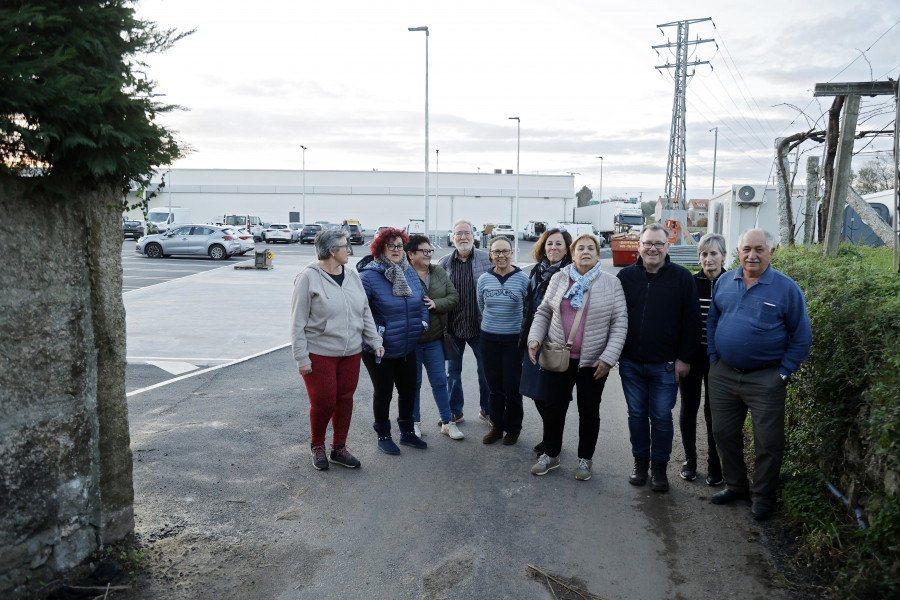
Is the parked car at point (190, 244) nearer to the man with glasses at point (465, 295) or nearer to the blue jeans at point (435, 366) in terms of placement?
the man with glasses at point (465, 295)

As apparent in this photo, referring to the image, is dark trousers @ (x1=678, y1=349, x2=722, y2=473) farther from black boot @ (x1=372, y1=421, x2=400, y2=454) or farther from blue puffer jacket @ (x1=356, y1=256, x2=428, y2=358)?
black boot @ (x1=372, y1=421, x2=400, y2=454)

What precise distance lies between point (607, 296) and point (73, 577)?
3.76 meters

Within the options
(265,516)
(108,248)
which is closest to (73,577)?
(265,516)

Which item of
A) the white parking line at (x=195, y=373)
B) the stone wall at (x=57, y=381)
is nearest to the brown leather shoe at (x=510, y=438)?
the stone wall at (x=57, y=381)

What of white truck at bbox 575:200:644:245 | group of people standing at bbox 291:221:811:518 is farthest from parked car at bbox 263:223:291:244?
group of people standing at bbox 291:221:811:518

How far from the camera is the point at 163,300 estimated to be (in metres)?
17.7

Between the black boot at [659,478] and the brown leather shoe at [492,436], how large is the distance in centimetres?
147

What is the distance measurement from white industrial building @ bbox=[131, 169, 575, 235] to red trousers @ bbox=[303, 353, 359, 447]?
70.4 m

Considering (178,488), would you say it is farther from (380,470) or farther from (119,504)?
(380,470)

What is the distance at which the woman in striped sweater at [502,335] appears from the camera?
19.8 ft

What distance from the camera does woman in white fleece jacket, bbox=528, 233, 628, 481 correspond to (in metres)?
→ 5.14

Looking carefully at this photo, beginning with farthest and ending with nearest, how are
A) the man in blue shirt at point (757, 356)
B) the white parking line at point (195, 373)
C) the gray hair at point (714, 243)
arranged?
1. the white parking line at point (195, 373)
2. the gray hair at point (714, 243)
3. the man in blue shirt at point (757, 356)

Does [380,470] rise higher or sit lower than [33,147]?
lower

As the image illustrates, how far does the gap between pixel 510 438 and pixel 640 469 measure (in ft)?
4.14
